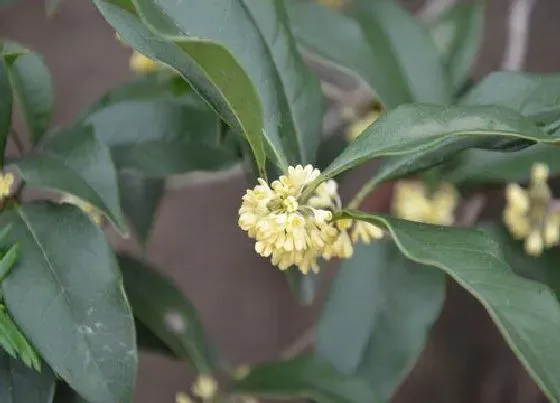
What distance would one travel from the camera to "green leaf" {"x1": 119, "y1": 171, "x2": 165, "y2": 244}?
2.56ft

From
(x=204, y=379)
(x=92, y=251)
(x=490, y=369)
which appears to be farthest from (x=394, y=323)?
(x=490, y=369)

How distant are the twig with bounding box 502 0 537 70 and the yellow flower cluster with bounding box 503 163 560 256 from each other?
1.38 feet

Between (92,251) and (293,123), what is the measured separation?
0.17 m

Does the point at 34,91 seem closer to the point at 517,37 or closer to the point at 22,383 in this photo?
the point at 22,383

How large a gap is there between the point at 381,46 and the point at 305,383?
1.11 feet

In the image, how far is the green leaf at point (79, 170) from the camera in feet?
1.81

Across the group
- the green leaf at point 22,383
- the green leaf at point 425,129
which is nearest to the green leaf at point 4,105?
the green leaf at point 22,383

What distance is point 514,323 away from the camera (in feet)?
1.35

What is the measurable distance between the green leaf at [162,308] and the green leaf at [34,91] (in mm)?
152

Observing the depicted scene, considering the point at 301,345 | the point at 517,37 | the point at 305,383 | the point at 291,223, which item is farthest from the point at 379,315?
the point at 517,37

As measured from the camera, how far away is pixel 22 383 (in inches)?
21.7

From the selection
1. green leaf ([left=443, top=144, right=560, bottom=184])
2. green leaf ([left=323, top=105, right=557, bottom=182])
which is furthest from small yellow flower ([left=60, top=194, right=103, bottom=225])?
green leaf ([left=443, top=144, right=560, bottom=184])

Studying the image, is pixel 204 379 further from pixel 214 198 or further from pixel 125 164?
pixel 214 198

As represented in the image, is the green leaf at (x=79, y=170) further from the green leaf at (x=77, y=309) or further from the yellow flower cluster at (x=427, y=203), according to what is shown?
the yellow flower cluster at (x=427, y=203)
